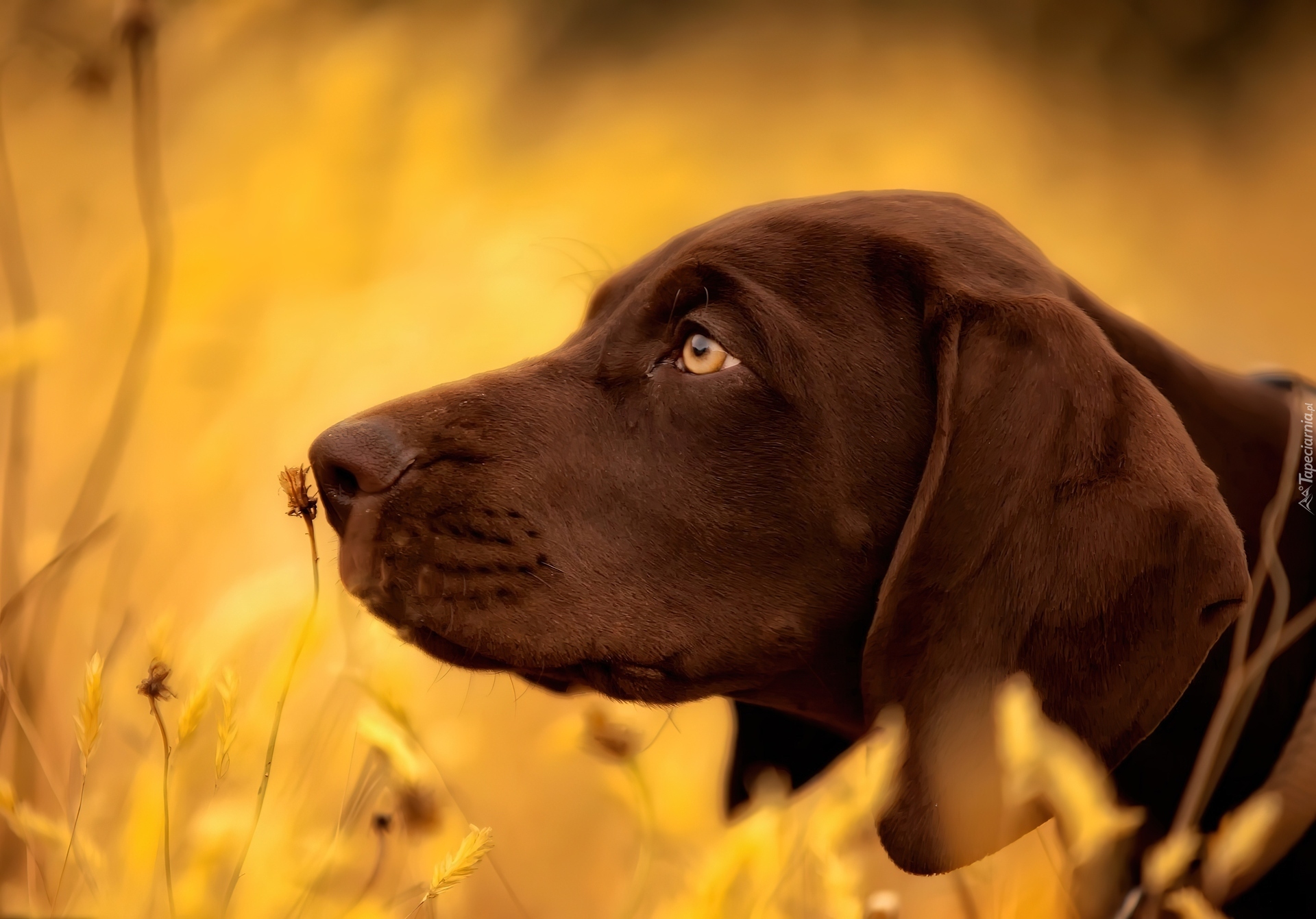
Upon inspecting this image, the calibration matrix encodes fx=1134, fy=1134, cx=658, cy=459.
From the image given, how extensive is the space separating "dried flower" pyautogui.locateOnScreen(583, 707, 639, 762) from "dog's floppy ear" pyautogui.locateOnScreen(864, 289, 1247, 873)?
373 millimetres

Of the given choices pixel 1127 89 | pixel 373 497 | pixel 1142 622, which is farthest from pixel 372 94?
pixel 1127 89

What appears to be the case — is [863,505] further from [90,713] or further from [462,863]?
[90,713]

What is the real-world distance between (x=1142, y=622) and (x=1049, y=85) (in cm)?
457

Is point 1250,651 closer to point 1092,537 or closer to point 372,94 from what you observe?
point 1092,537

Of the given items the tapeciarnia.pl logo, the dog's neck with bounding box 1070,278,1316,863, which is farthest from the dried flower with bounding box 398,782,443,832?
the tapeciarnia.pl logo

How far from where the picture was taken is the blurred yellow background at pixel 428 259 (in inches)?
77.5

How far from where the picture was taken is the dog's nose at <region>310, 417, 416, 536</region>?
1.69 m

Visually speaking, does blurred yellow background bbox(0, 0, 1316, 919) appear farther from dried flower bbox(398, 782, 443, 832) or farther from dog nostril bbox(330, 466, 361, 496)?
dog nostril bbox(330, 466, 361, 496)

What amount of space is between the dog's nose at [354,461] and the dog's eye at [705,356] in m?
0.48

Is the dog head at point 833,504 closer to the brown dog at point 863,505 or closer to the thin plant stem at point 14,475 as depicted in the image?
the brown dog at point 863,505

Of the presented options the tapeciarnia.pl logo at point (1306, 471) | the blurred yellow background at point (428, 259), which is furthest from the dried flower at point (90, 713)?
the tapeciarnia.pl logo at point (1306, 471)

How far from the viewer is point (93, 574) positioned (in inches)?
114

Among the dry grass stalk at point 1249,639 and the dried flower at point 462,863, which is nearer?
the dried flower at point 462,863

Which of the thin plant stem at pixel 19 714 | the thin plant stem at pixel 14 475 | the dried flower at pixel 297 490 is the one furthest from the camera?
the thin plant stem at pixel 14 475
